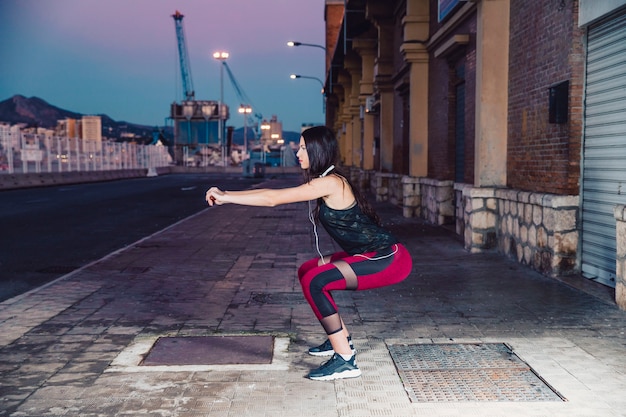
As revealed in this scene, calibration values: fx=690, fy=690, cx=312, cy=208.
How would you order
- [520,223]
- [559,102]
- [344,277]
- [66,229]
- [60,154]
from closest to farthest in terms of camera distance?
[344,277], [559,102], [520,223], [66,229], [60,154]

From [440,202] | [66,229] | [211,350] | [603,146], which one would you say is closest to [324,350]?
[211,350]

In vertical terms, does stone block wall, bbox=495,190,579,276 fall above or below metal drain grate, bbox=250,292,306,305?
above

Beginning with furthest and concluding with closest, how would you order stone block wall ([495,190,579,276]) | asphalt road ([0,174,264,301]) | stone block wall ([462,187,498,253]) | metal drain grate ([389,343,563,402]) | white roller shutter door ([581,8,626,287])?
stone block wall ([462,187,498,253]), asphalt road ([0,174,264,301]), stone block wall ([495,190,579,276]), white roller shutter door ([581,8,626,287]), metal drain grate ([389,343,563,402])

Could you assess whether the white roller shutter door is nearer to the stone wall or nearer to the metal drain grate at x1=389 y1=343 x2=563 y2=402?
the stone wall

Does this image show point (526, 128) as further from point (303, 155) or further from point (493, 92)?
point (303, 155)

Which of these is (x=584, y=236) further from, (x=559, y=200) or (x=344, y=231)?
(x=344, y=231)

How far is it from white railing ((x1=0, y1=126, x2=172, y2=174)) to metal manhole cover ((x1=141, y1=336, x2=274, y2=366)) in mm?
30984

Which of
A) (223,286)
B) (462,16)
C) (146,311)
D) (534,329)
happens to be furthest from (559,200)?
(462,16)

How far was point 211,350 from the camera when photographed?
532 centimetres

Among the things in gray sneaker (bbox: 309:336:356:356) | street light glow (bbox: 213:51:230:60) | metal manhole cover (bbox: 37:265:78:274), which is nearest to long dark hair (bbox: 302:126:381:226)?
gray sneaker (bbox: 309:336:356:356)

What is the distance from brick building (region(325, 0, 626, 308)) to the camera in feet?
25.0

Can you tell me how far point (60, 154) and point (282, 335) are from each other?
130ft

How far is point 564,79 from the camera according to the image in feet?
27.5

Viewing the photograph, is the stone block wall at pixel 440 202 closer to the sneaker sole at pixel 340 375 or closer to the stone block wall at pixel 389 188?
the stone block wall at pixel 389 188
